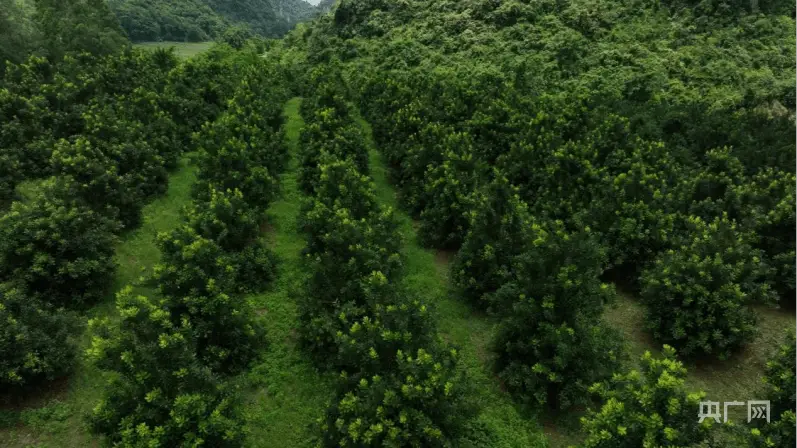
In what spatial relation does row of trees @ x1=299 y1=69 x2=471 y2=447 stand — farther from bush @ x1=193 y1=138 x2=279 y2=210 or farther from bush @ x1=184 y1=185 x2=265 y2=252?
bush @ x1=193 y1=138 x2=279 y2=210

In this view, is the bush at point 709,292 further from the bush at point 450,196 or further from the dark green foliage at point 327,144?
the dark green foliage at point 327,144

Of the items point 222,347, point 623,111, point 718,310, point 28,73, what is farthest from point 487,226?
point 28,73

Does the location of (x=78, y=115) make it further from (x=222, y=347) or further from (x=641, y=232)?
(x=641, y=232)

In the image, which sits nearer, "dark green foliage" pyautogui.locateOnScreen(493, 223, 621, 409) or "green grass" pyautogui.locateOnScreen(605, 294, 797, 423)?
"dark green foliage" pyautogui.locateOnScreen(493, 223, 621, 409)

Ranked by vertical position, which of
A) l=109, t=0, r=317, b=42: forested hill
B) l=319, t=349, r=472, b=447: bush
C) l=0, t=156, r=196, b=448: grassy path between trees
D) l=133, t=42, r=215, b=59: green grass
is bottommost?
l=0, t=156, r=196, b=448: grassy path between trees

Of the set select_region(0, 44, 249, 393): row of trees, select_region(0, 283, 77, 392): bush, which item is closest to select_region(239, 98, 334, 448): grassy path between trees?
select_region(0, 283, 77, 392): bush

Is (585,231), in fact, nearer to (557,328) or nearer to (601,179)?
(557,328)
